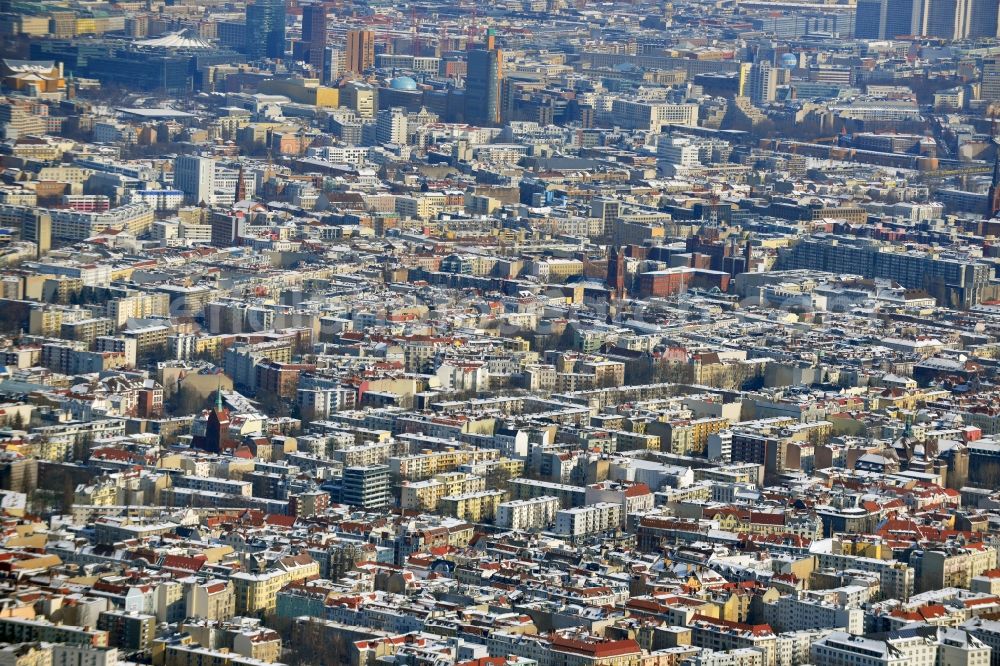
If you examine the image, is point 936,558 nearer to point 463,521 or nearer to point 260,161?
point 463,521

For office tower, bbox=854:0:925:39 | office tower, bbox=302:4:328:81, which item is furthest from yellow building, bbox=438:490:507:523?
office tower, bbox=854:0:925:39

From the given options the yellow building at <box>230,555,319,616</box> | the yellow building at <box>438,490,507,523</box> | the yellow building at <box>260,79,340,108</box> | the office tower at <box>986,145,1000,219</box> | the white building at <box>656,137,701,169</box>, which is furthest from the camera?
the yellow building at <box>260,79,340,108</box>

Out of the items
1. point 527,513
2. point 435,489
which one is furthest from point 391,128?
point 527,513

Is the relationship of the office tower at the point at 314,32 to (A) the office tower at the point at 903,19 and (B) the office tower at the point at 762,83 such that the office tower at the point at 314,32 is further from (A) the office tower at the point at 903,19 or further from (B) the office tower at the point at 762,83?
(A) the office tower at the point at 903,19

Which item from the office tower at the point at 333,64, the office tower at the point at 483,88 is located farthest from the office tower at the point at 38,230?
the office tower at the point at 333,64

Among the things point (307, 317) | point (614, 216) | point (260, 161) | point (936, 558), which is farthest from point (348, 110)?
point (936, 558)

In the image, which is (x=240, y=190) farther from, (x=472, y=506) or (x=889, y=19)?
(x=889, y=19)

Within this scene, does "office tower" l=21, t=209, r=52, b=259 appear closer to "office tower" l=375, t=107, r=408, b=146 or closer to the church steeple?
the church steeple
